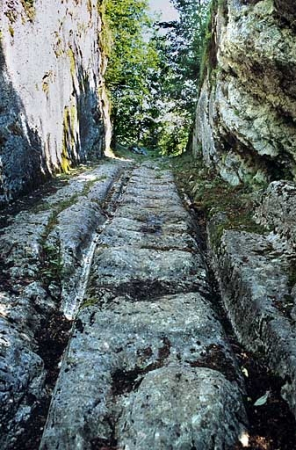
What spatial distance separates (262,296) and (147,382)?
2.06 metres

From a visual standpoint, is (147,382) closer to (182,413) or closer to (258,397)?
(182,413)

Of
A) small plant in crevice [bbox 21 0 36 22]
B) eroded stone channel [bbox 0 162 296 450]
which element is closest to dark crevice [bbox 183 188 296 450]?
eroded stone channel [bbox 0 162 296 450]

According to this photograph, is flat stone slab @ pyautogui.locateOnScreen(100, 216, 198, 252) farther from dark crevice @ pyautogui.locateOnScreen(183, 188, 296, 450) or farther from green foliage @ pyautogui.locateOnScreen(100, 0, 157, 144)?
green foliage @ pyautogui.locateOnScreen(100, 0, 157, 144)

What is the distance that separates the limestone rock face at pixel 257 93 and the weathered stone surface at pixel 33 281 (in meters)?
4.42

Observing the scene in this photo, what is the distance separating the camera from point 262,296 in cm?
491

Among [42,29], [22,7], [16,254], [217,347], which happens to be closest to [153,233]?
[16,254]

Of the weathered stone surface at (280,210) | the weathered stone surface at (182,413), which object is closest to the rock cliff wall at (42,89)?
the weathered stone surface at (280,210)

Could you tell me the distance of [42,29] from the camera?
1102cm

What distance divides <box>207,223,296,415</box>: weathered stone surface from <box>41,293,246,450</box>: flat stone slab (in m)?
0.45

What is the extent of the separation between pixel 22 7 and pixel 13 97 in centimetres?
Result: 276

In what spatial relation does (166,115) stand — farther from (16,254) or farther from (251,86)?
(16,254)

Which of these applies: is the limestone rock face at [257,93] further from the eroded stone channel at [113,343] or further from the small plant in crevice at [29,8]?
the small plant in crevice at [29,8]

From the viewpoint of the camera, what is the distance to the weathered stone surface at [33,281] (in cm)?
381

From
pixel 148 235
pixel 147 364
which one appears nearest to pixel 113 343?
pixel 147 364
